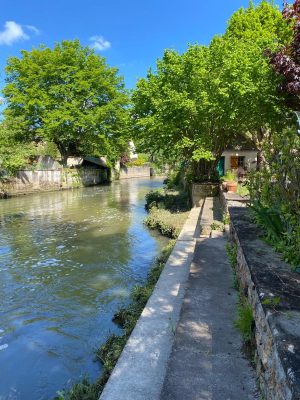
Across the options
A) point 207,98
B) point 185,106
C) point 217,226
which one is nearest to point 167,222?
point 217,226

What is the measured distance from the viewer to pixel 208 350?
11.8 ft

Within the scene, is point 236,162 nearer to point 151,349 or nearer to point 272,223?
point 272,223

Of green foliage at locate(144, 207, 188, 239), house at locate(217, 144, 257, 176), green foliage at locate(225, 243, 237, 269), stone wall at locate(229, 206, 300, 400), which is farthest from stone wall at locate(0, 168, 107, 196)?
stone wall at locate(229, 206, 300, 400)

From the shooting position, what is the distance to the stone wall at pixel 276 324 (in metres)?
2.04

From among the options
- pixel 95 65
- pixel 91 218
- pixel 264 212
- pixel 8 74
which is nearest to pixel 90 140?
pixel 95 65

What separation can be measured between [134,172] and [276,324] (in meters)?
58.2

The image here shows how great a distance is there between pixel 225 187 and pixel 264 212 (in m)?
9.42

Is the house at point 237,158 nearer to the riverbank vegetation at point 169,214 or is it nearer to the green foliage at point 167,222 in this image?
the riverbank vegetation at point 169,214

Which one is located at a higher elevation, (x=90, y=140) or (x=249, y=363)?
(x=90, y=140)

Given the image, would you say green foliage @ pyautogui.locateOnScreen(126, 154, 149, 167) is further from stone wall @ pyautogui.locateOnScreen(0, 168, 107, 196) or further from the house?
the house

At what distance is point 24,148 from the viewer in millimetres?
27891

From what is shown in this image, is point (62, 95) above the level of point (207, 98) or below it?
above

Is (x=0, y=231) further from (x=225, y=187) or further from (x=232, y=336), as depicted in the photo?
(x=232, y=336)

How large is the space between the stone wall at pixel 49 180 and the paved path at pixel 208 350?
A: 2563cm
